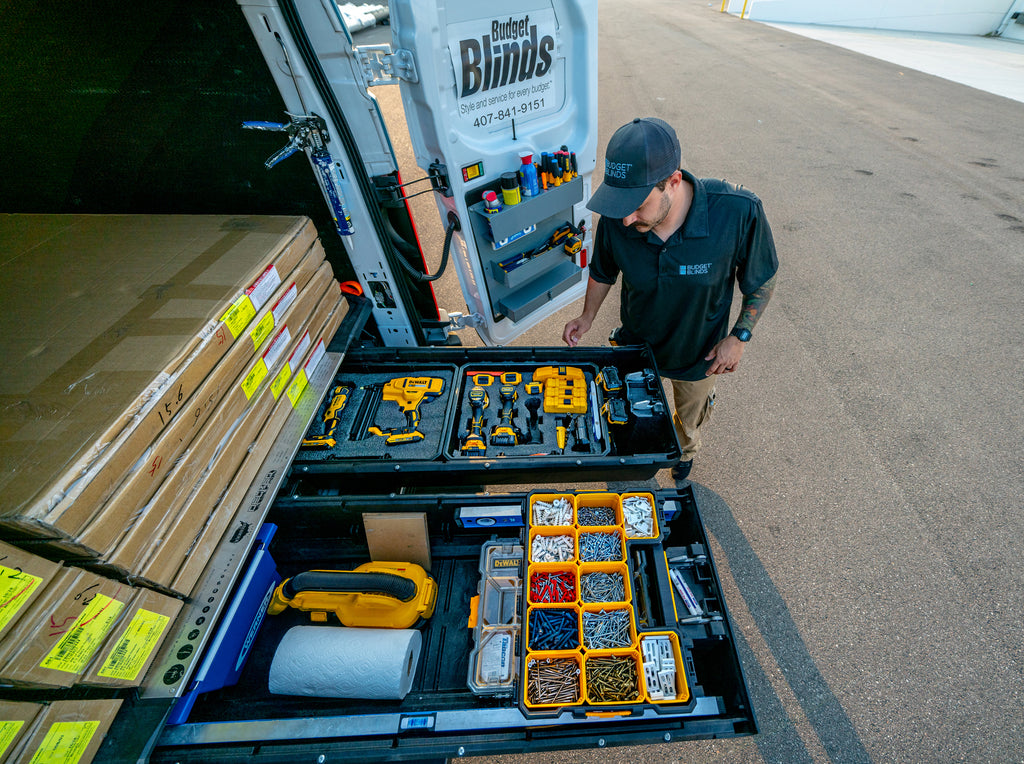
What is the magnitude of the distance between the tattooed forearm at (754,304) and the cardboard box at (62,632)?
2.66 meters

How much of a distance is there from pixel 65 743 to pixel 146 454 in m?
0.76

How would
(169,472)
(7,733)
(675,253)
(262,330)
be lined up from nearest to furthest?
(7,733)
(169,472)
(262,330)
(675,253)

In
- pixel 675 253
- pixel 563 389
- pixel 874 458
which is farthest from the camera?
pixel 874 458

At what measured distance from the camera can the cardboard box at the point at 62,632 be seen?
106 cm

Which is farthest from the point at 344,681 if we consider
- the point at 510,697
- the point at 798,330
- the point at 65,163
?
the point at 798,330

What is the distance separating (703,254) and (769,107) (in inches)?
356

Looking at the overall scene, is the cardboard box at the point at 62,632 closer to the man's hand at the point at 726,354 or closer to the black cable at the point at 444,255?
the black cable at the point at 444,255

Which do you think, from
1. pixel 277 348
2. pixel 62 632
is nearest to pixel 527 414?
pixel 277 348

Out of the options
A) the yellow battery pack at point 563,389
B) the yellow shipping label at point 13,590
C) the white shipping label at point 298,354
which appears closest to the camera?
the yellow shipping label at point 13,590

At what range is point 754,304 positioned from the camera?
224 cm

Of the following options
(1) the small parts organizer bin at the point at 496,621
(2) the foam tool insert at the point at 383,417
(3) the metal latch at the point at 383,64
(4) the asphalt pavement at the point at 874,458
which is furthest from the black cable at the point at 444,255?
(1) the small parts organizer bin at the point at 496,621

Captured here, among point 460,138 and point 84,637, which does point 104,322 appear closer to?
point 84,637

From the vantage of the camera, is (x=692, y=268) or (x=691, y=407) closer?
(x=692, y=268)

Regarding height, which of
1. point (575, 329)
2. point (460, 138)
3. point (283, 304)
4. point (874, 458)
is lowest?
point (874, 458)
